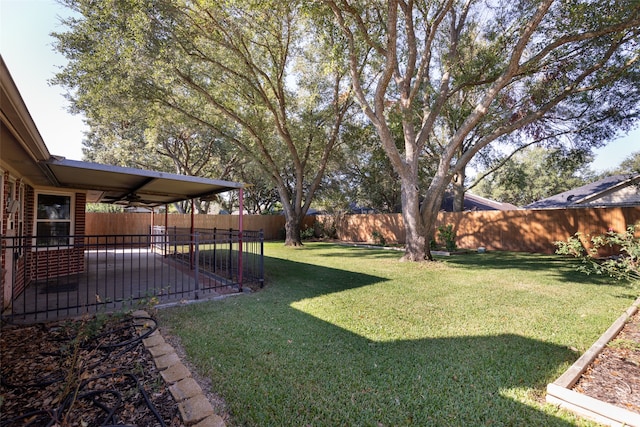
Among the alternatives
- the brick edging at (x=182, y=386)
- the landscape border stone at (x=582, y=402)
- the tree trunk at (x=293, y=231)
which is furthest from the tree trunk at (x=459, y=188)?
the brick edging at (x=182, y=386)

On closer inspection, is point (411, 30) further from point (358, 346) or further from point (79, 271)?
point (79, 271)

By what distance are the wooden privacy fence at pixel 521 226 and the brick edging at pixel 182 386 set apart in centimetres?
1233

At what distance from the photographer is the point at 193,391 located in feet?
7.34

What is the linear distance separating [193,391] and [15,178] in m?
4.90

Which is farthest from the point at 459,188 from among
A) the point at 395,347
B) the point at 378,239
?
the point at 395,347

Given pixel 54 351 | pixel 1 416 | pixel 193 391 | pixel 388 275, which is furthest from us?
pixel 388 275

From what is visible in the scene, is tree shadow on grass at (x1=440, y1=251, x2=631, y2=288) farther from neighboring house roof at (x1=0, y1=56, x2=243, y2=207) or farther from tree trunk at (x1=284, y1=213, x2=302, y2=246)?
tree trunk at (x1=284, y1=213, x2=302, y2=246)

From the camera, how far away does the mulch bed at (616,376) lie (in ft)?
7.13

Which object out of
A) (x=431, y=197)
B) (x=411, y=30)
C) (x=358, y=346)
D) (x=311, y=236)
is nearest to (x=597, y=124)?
(x=431, y=197)

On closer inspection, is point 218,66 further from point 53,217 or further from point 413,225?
point 413,225

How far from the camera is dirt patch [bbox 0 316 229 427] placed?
6.47ft

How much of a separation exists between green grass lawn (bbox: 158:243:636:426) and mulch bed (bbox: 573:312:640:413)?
0.63ft

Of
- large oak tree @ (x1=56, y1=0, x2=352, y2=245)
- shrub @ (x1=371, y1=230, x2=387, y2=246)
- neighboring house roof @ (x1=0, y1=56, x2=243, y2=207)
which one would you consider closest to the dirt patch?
neighboring house roof @ (x1=0, y1=56, x2=243, y2=207)

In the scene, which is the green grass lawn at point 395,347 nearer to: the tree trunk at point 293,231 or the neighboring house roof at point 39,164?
the neighboring house roof at point 39,164
